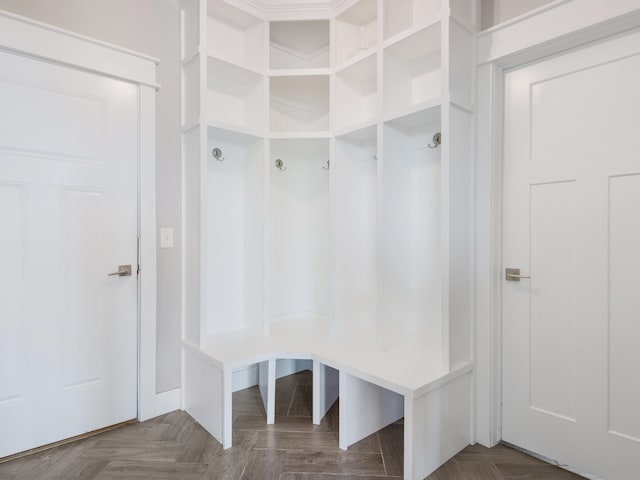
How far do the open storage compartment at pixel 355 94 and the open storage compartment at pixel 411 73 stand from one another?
0.59 feet

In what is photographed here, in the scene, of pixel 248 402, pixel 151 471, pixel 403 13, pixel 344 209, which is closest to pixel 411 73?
pixel 403 13

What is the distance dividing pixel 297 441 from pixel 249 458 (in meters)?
0.28

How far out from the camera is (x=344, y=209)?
234 centimetres

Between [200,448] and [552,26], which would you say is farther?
[200,448]

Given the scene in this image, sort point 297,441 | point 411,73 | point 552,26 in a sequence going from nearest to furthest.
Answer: point 552,26 → point 297,441 → point 411,73

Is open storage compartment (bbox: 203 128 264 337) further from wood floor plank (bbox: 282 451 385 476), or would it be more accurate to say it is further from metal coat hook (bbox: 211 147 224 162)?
wood floor plank (bbox: 282 451 385 476)

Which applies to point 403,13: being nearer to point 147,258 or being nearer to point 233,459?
point 147,258

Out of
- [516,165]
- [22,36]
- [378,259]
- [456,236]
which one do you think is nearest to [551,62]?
[516,165]

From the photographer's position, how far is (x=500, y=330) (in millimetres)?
A: 1883

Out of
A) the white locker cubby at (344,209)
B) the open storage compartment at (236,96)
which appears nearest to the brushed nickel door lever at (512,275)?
the white locker cubby at (344,209)

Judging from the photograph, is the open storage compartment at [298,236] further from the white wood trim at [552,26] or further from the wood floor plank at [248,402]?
the white wood trim at [552,26]

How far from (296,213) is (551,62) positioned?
6.18 ft

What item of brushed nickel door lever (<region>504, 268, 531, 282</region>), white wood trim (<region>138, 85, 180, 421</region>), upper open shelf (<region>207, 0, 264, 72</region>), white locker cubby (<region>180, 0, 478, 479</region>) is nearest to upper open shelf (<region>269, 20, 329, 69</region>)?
white locker cubby (<region>180, 0, 478, 479</region>)

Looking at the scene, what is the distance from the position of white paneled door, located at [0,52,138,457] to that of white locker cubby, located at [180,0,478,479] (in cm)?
36
